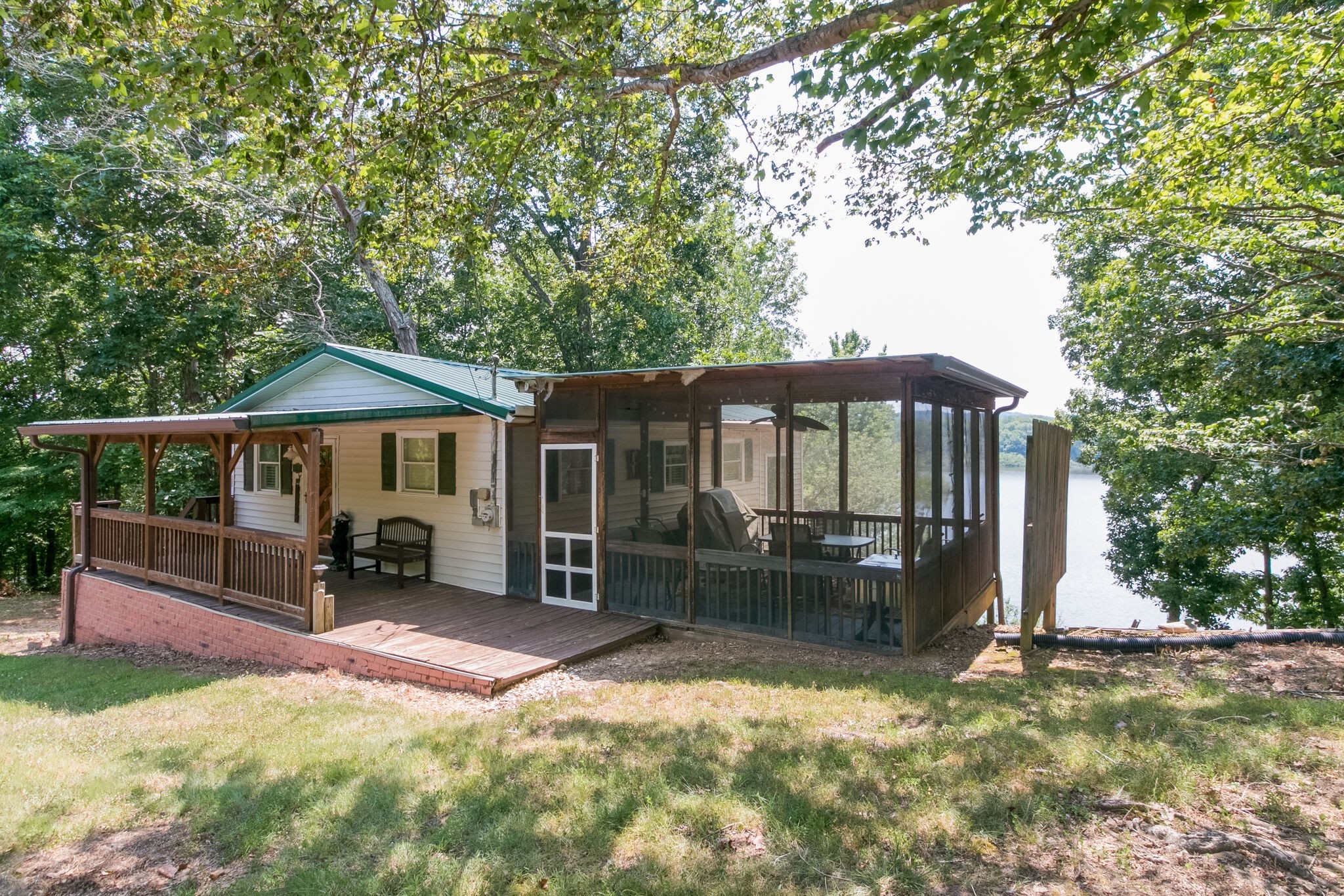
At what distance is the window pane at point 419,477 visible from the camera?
1091 centimetres

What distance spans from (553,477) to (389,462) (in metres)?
3.70

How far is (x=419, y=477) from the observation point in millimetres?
11078

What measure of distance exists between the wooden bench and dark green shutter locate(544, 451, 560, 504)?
2.70m

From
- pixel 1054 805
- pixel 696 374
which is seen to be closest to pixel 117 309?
pixel 696 374

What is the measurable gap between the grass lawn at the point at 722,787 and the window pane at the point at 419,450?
5462 millimetres

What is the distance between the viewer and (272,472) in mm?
13352

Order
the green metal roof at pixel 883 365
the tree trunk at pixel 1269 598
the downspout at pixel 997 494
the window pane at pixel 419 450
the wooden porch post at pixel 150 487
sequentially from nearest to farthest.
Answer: the green metal roof at pixel 883 365, the wooden porch post at pixel 150 487, the downspout at pixel 997 494, the window pane at pixel 419 450, the tree trunk at pixel 1269 598

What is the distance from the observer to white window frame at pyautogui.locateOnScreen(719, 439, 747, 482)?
8.99m

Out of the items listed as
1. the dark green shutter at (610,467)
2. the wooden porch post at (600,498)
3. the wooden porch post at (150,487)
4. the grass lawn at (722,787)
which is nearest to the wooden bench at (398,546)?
the wooden porch post at (150,487)

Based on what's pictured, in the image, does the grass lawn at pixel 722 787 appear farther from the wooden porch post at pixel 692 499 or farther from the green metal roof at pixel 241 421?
the green metal roof at pixel 241 421

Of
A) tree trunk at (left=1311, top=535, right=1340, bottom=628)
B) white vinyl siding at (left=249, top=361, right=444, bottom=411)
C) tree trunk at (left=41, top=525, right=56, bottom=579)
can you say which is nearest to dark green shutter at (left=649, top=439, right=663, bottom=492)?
white vinyl siding at (left=249, top=361, right=444, bottom=411)

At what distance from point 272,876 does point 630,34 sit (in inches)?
763

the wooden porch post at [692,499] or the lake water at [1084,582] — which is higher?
the wooden porch post at [692,499]

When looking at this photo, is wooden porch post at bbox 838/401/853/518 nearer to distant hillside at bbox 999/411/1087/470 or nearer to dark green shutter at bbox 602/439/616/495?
distant hillside at bbox 999/411/1087/470
